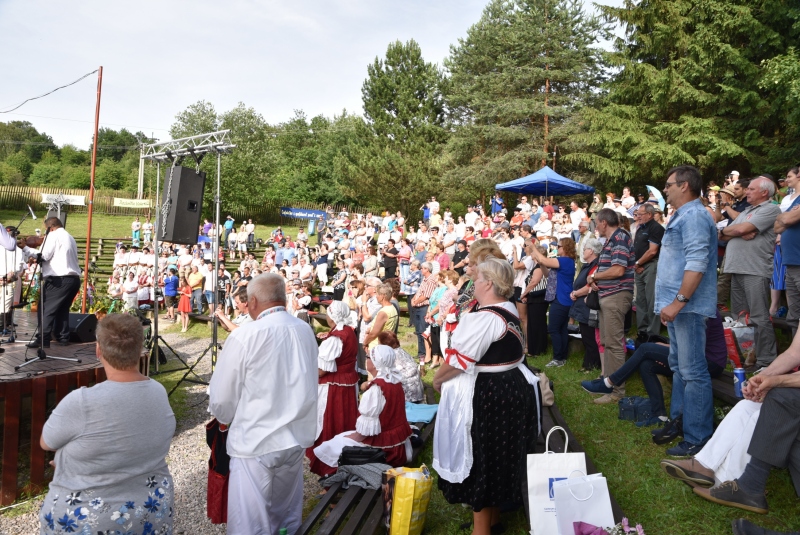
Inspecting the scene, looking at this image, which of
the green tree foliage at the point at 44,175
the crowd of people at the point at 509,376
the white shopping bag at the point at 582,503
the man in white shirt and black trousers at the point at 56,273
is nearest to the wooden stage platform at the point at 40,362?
the man in white shirt and black trousers at the point at 56,273

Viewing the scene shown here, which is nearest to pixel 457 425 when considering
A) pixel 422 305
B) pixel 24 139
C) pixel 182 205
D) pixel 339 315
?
pixel 339 315

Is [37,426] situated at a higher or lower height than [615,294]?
lower

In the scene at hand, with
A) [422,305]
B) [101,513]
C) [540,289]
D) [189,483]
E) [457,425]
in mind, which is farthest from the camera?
[422,305]

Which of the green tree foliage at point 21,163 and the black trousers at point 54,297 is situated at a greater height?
the green tree foliage at point 21,163

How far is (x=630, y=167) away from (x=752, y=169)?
12.4 feet

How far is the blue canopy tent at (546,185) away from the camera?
15891 millimetres

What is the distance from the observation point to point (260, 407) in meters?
3.02

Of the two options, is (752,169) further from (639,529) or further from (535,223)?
(639,529)

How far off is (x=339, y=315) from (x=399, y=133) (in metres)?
31.0

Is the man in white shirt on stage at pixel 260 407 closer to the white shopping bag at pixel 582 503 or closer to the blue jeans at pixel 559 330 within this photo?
the white shopping bag at pixel 582 503

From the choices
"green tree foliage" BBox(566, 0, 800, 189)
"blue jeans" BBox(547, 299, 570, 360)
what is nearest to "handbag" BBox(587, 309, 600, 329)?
"blue jeans" BBox(547, 299, 570, 360)

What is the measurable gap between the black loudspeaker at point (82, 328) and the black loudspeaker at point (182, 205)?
4.63 feet

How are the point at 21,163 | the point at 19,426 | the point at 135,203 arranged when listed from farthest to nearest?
the point at 21,163, the point at 135,203, the point at 19,426

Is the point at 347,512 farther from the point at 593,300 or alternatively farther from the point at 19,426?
the point at 593,300
